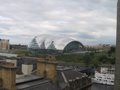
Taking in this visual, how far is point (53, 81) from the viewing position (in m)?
34.0

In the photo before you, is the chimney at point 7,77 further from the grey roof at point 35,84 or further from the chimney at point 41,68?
the chimney at point 41,68

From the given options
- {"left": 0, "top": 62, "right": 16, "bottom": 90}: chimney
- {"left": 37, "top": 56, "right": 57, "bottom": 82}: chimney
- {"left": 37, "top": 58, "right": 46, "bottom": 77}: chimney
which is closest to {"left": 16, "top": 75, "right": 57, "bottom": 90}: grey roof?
{"left": 37, "top": 56, "right": 57, "bottom": 82}: chimney

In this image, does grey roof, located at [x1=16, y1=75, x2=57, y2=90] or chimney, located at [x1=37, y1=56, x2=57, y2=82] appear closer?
grey roof, located at [x1=16, y1=75, x2=57, y2=90]

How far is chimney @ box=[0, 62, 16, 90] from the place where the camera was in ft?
81.1

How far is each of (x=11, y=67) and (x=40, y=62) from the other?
9.47 m

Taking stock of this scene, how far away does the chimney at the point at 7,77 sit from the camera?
24.7 m

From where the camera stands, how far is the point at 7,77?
24.8 metres

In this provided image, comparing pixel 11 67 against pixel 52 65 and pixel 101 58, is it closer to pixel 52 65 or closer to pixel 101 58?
pixel 52 65

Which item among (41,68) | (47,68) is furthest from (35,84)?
(41,68)

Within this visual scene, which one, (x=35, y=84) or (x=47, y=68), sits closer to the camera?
(x=35, y=84)

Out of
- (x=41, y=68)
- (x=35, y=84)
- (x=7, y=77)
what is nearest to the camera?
(x=7, y=77)

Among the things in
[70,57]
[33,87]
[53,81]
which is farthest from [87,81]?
[70,57]

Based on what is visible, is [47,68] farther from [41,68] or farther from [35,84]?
[35,84]

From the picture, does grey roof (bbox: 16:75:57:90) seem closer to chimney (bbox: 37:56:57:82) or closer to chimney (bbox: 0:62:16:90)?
chimney (bbox: 37:56:57:82)
